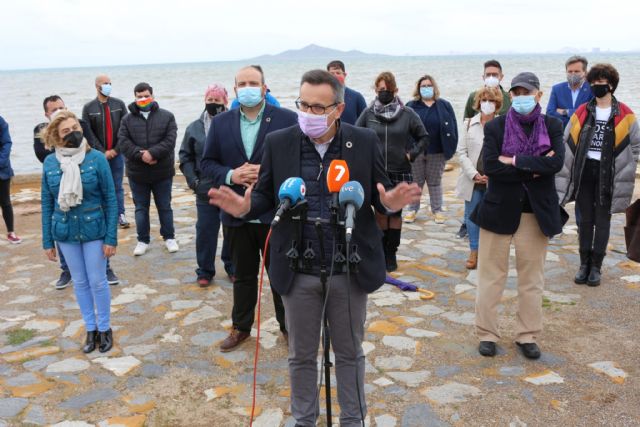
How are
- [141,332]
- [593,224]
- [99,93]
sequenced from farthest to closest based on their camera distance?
[99,93]
[593,224]
[141,332]

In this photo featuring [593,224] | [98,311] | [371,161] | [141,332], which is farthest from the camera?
[593,224]

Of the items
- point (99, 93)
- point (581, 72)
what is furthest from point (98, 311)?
point (581, 72)

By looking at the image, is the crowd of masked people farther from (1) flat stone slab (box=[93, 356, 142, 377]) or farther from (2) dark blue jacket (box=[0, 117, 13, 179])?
(1) flat stone slab (box=[93, 356, 142, 377])

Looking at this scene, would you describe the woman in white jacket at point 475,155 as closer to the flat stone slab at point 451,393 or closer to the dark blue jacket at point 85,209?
the flat stone slab at point 451,393

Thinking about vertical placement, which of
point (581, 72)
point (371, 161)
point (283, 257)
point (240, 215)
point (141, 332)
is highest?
point (581, 72)

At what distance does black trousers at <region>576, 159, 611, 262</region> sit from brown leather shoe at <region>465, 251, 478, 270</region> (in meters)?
1.20

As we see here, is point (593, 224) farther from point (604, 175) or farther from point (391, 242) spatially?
point (391, 242)

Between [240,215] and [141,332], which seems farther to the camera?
[141,332]

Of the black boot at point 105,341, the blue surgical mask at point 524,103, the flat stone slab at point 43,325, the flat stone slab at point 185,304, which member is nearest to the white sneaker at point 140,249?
the flat stone slab at point 185,304

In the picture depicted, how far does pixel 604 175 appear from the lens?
607 cm

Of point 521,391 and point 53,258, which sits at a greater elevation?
point 53,258

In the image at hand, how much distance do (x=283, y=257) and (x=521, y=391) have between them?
218 centimetres

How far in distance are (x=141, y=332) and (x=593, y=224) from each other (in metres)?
4.91

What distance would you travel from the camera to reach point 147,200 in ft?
25.8
